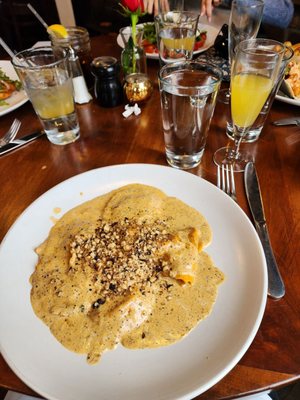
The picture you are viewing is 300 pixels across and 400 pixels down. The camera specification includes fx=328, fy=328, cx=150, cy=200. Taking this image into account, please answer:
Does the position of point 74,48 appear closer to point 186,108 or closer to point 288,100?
point 186,108

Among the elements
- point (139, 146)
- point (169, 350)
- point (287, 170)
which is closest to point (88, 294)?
point (169, 350)

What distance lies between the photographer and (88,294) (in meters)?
0.83

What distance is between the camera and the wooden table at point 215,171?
2.24 feet

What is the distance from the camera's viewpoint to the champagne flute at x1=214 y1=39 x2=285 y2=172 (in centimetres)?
107

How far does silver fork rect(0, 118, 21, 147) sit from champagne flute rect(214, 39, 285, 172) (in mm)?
837

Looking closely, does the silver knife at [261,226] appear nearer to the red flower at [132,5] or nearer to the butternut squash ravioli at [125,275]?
the butternut squash ravioli at [125,275]

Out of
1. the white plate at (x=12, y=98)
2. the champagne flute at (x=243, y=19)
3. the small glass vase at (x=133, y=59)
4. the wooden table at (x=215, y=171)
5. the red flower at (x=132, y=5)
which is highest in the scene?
the red flower at (x=132, y=5)

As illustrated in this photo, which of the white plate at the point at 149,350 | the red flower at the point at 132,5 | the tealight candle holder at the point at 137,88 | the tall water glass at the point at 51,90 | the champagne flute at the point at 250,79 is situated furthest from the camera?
the tealight candle holder at the point at 137,88

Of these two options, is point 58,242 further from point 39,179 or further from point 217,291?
point 217,291

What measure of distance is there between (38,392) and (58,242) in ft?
1.36

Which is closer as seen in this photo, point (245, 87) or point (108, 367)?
point (108, 367)

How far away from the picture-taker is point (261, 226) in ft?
3.16

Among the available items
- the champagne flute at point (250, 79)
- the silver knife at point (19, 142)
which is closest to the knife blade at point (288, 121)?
the champagne flute at point (250, 79)

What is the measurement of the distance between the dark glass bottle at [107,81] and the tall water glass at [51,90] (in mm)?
180
